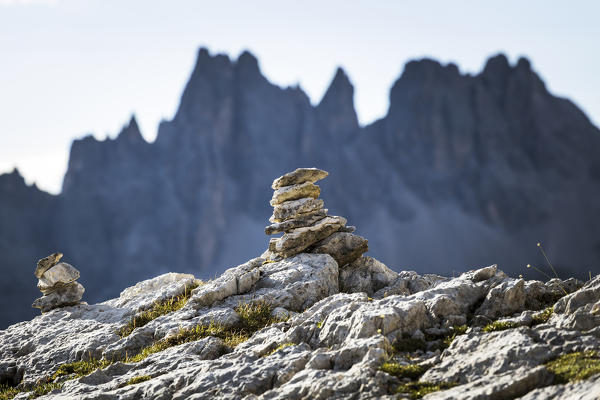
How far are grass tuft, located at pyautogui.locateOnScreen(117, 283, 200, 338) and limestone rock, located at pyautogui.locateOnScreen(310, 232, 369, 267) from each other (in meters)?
7.08

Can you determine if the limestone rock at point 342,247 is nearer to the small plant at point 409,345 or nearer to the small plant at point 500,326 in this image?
the small plant at point 409,345

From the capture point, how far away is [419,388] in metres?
10.3

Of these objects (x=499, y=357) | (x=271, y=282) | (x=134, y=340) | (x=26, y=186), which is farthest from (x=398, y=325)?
(x=26, y=186)

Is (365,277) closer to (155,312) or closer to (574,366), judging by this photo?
(155,312)

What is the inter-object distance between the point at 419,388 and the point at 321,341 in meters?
4.09

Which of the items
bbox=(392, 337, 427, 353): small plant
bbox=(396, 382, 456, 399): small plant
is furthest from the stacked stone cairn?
bbox=(396, 382, 456, 399): small plant

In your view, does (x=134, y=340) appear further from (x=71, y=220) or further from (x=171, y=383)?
(x=71, y=220)

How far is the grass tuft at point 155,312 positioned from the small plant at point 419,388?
1345cm

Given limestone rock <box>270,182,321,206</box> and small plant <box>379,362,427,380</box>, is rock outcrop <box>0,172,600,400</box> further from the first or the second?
limestone rock <box>270,182,321,206</box>

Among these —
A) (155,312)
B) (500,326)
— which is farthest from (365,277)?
(500,326)

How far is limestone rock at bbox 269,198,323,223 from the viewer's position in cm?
2520

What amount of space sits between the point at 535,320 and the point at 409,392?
5.16m

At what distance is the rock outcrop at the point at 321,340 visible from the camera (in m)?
10.4

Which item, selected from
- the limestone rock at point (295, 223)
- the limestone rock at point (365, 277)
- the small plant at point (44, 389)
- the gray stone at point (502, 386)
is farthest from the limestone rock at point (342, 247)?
the gray stone at point (502, 386)
